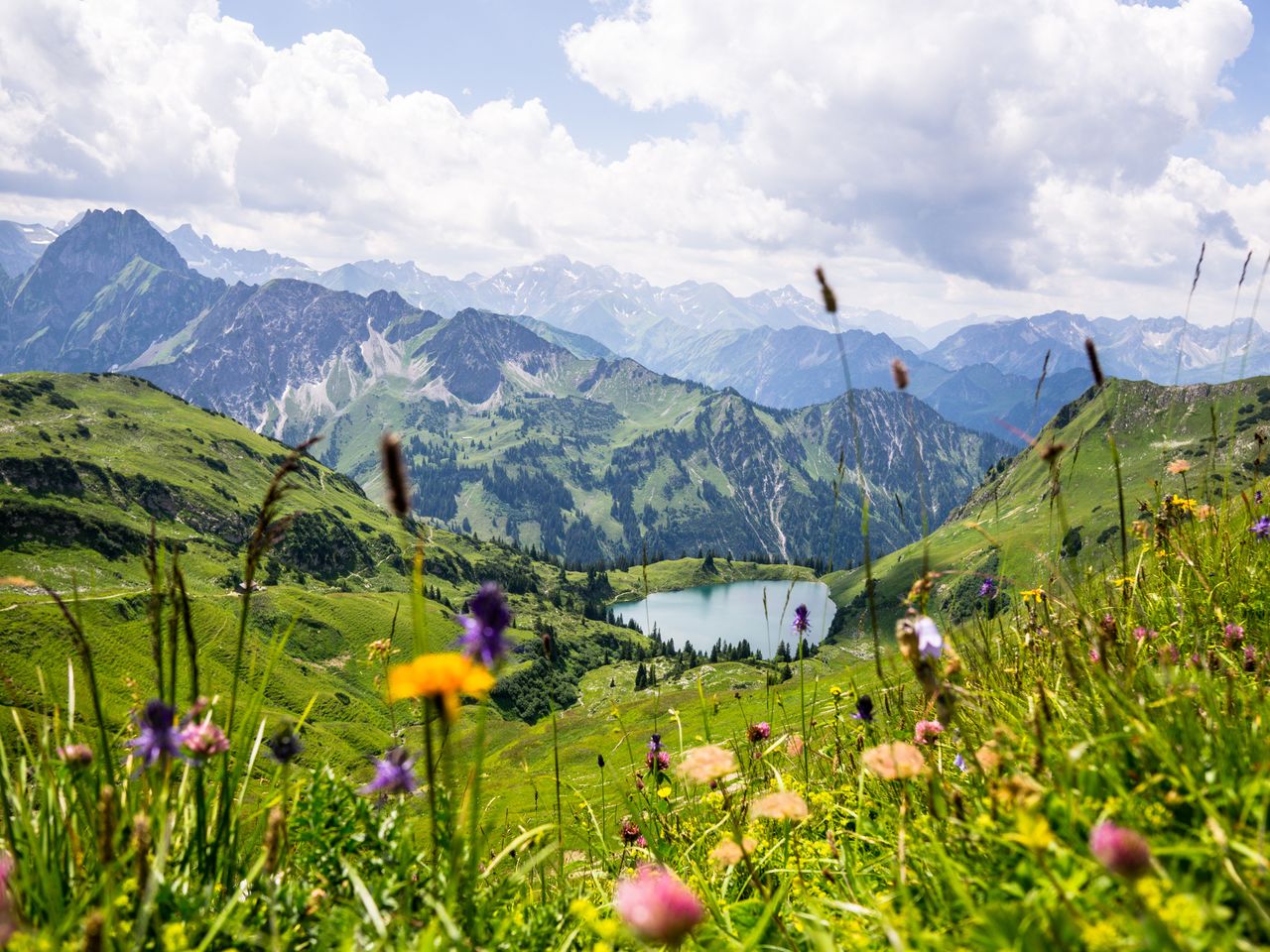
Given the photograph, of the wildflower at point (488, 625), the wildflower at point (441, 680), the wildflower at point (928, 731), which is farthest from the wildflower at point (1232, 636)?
the wildflower at point (441, 680)

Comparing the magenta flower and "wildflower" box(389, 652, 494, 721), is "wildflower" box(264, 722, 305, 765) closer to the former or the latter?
"wildflower" box(389, 652, 494, 721)

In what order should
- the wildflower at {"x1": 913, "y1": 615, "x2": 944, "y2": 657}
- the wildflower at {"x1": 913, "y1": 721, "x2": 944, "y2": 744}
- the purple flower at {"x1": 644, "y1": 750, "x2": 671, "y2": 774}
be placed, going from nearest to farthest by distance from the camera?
the wildflower at {"x1": 913, "y1": 615, "x2": 944, "y2": 657} < the wildflower at {"x1": 913, "y1": 721, "x2": 944, "y2": 744} < the purple flower at {"x1": 644, "y1": 750, "x2": 671, "y2": 774}

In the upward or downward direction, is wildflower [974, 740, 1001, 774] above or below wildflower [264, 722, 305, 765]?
below

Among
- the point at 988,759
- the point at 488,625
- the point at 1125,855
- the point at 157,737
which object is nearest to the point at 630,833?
the point at 988,759

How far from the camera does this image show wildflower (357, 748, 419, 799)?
131 inches

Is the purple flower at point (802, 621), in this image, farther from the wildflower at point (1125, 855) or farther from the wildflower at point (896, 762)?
the wildflower at point (1125, 855)

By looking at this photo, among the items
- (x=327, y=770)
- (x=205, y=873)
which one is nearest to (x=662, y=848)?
(x=327, y=770)

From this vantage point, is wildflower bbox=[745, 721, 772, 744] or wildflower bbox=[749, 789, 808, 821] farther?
wildflower bbox=[745, 721, 772, 744]

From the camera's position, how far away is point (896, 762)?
9.23ft

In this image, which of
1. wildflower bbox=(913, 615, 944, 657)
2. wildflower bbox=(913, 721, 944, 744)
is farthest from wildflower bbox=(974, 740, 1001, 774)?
wildflower bbox=(913, 721, 944, 744)

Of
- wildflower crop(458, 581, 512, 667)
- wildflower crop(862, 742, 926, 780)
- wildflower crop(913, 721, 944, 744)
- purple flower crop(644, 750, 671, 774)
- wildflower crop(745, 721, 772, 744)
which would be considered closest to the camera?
wildflower crop(458, 581, 512, 667)

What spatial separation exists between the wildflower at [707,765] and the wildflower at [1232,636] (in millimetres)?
3294

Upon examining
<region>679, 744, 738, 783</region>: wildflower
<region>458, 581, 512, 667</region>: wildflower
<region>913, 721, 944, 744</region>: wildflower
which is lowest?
<region>913, 721, 944, 744</region>: wildflower

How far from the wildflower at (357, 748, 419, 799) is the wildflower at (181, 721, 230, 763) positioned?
0.70m
